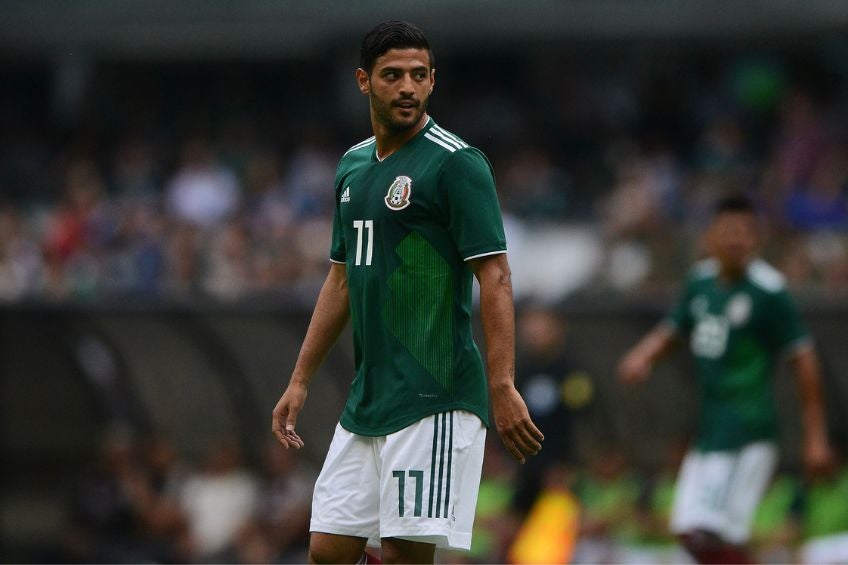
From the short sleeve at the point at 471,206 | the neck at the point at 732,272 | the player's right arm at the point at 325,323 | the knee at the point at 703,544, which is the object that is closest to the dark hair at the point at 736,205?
the neck at the point at 732,272

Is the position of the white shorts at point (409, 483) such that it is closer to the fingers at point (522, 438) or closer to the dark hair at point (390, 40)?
the fingers at point (522, 438)

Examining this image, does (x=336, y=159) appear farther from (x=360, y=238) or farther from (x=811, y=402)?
(x=360, y=238)

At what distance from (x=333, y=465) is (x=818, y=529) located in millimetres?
5900

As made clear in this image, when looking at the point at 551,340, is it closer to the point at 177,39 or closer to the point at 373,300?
the point at 373,300

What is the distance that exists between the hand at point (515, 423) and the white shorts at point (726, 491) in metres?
3.58

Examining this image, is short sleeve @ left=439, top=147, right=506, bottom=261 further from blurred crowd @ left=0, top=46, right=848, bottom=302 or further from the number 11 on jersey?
blurred crowd @ left=0, top=46, right=848, bottom=302

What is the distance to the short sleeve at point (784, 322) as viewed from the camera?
8.84 metres

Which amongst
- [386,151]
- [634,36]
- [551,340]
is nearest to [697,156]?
[634,36]

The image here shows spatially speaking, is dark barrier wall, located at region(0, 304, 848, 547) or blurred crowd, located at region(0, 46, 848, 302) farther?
blurred crowd, located at region(0, 46, 848, 302)

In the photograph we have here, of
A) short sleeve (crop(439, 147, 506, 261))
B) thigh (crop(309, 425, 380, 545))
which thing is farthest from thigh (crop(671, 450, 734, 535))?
short sleeve (crop(439, 147, 506, 261))

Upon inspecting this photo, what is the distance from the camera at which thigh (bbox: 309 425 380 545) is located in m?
5.79

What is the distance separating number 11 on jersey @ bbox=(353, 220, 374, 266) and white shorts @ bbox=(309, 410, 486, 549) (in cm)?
64

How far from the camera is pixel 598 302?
13227mm

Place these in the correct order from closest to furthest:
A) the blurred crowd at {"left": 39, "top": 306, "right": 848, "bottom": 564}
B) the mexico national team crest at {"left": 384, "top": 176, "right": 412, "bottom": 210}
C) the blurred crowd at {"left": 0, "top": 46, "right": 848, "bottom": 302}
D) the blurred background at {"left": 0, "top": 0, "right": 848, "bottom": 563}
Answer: the mexico national team crest at {"left": 384, "top": 176, "right": 412, "bottom": 210}
the blurred crowd at {"left": 39, "top": 306, "right": 848, "bottom": 564}
the blurred background at {"left": 0, "top": 0, "right": 848, "bottom": 563}
the blurred crowd at {"left": 0, "top": 46, "right": 848, "bottom": 302}
